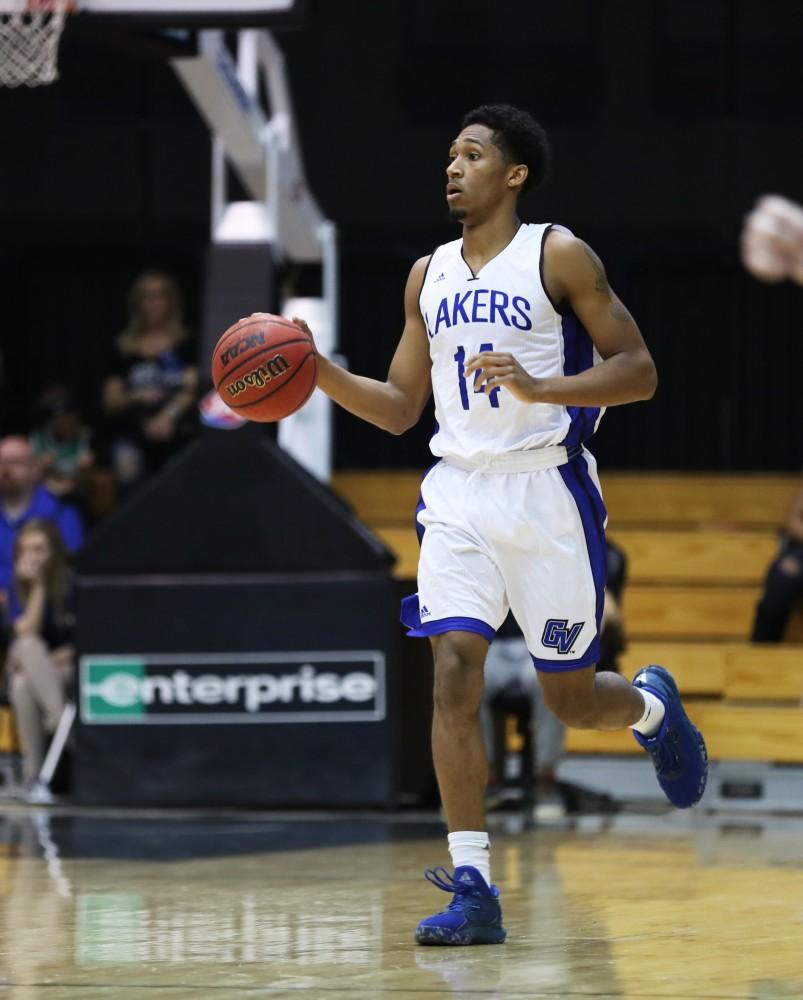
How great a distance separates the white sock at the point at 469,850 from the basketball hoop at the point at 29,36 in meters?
4.69

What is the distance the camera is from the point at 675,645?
34.7ft

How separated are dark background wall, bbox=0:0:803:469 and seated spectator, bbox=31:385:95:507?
969 millimetres

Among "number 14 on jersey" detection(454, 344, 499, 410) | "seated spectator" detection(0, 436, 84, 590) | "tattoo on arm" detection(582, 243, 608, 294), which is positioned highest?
"tattoo on arm" detection(582, 243, 608, 294)

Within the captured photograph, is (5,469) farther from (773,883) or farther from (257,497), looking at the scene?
(773,883)

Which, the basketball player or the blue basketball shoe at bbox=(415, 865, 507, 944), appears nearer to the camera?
the blue basketball shoe at bbox=(415, 865, 507, 944)

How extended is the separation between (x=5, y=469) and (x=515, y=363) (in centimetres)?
665

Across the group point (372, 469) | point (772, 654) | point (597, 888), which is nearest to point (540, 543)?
point (597, 888)

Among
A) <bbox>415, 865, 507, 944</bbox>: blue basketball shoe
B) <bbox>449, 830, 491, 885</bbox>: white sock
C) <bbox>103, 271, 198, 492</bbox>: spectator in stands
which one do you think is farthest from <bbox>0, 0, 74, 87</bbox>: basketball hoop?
<bbox>415, 865, 507, 944</bbox>: blue basketball shoe

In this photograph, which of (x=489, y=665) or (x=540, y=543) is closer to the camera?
(x=540, y=543)

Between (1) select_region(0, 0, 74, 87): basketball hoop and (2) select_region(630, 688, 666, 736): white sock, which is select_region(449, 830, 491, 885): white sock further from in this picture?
(1) select_region(0, 0, 74, 87): basketball hoop

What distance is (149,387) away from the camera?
11.6 metres

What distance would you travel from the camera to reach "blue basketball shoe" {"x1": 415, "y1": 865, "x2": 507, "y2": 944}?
4.41m

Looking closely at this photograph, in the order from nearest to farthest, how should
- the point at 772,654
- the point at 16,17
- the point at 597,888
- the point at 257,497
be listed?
A: the point at 597,888 → the point at 16,17 → the point at 257,497 → the point at 772,654

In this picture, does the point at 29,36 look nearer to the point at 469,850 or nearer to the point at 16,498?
the point at 16,498
